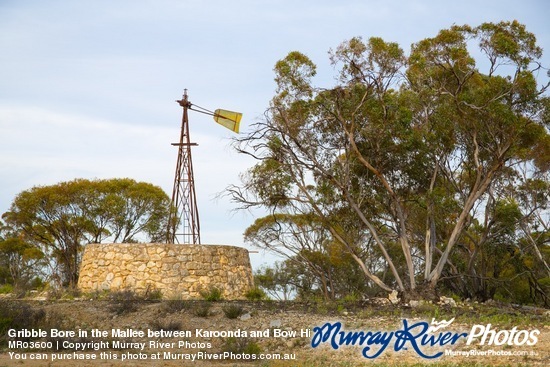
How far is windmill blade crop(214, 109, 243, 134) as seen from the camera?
2225cm

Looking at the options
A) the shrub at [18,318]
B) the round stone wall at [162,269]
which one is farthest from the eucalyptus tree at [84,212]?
the shrub at [18,318]

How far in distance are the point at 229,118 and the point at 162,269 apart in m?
4.86

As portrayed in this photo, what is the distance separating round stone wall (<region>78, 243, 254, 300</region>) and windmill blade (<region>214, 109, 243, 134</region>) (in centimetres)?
363

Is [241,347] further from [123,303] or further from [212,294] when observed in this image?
[212,294]

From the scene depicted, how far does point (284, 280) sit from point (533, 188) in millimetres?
12819

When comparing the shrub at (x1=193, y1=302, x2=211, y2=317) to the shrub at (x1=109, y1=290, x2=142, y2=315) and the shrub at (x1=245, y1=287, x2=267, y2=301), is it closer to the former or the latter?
the shrub at (x1=109, y1=290, x2=142, y2=315)

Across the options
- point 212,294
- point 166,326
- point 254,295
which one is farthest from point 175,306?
point 254,295

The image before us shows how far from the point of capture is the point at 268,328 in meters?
14.8

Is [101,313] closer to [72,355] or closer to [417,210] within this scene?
[72,355]

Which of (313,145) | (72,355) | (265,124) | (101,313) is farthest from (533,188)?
(72,355)

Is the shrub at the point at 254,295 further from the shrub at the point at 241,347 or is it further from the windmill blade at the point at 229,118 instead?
the shrub at the point at 241,347

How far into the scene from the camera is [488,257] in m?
26.7

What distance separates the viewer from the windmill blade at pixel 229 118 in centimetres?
2225

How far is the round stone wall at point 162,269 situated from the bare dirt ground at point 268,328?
136 inches
